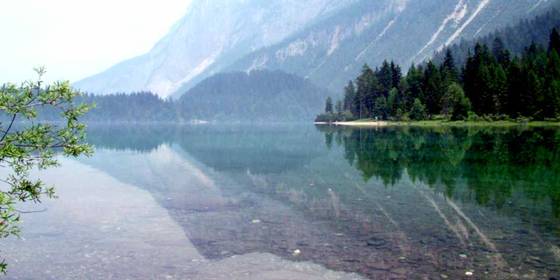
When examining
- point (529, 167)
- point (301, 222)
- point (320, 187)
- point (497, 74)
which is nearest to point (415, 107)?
point (497, 74)

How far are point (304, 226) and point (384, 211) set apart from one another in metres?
6.23

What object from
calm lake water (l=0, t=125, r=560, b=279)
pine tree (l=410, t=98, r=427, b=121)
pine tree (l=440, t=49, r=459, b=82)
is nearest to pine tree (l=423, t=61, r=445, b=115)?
pine tree (l=440, t=49, r=459, b=82)

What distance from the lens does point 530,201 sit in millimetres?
33094

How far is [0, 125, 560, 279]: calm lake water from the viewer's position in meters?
20.0

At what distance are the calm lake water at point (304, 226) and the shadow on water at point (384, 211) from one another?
3.4 inches

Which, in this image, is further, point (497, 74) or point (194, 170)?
point (497, 74)

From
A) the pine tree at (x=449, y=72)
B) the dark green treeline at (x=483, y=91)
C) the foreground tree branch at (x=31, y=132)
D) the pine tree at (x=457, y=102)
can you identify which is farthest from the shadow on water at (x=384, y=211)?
the pine tree at (x=449, y=72)

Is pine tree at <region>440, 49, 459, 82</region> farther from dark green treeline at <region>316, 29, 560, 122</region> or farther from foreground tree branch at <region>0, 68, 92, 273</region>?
foreground tree branch at <region>0, 68, 92, 273</region>

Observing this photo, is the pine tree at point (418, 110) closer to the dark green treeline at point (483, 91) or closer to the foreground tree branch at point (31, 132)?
the dark green treeline at point (483, 91)

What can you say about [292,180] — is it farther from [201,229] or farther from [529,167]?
[529,167]

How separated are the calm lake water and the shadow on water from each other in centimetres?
9

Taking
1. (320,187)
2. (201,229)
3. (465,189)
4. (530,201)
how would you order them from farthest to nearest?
(320,187) → (465,189) → (530,201) → (201,229)

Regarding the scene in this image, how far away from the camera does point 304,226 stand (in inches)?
1090

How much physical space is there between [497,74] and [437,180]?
12239cm
